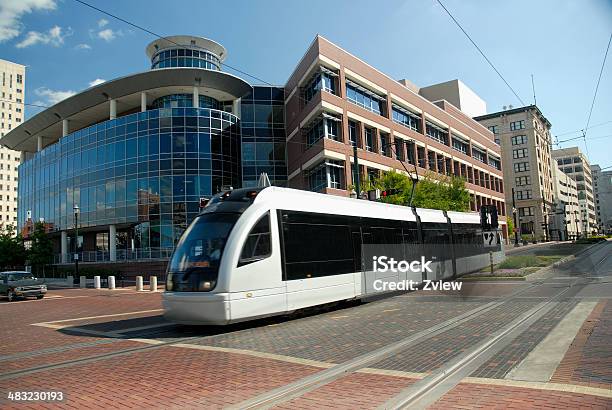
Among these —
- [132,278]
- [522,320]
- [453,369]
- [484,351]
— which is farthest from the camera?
[132,278]

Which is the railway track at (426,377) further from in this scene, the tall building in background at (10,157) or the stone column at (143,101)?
the tall building in background at (10,157)

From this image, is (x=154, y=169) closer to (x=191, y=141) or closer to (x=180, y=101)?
(x=191, y=141)

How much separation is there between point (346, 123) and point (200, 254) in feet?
99.5

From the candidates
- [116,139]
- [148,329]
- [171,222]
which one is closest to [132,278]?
[171,222]

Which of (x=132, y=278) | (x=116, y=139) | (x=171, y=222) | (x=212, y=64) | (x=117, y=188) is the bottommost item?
(x=132, y=278)

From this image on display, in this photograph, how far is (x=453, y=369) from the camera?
20.3 feet

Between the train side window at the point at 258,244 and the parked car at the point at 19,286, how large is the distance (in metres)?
20.5

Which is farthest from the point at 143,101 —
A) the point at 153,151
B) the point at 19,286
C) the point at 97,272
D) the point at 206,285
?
the point at 206,285

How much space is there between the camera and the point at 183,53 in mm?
45906

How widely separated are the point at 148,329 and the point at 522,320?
887 centimetres

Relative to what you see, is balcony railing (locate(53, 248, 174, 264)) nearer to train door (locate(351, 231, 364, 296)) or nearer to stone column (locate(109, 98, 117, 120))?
stone column (locate(109, 98, 117, 120))

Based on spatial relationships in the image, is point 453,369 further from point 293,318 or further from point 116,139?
point 116,139

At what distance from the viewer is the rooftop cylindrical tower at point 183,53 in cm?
4556

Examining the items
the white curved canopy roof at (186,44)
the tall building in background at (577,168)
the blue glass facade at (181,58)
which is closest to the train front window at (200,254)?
the blue glass facade at (181,58)
